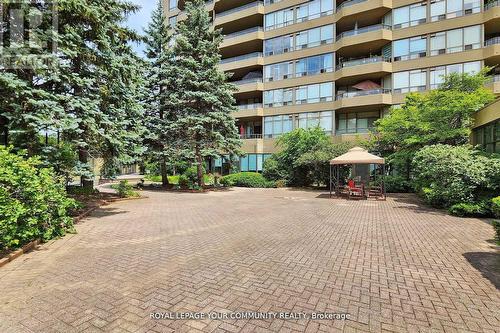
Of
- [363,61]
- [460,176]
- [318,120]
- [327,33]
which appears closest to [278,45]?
[327,33]

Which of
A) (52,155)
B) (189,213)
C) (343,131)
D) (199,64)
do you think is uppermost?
(199,64)

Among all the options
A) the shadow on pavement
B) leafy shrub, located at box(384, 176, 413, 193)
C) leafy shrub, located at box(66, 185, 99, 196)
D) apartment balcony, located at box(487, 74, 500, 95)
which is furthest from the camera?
apartment balcony, located at box(487, 74, 500, 95)

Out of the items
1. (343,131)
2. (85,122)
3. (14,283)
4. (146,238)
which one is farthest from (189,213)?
(343,131)

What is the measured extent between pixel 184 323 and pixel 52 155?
8369mm

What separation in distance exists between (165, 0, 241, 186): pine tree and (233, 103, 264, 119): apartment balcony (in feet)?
31.2

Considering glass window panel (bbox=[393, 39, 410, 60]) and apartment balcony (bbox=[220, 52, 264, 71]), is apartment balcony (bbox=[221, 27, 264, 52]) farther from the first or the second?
glass window panel (bbox=[393, 39, 410, 60])

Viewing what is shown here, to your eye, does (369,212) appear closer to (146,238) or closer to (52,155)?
(146,238)

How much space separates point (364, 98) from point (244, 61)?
15.9 m

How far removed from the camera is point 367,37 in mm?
25156

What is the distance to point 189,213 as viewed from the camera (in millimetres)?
11055

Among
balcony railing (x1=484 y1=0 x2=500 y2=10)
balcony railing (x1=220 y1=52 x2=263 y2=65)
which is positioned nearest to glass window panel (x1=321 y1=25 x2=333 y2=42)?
balcony railing (x1=220 y1=52 x2=263 y2=65)

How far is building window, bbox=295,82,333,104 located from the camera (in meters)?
27.6

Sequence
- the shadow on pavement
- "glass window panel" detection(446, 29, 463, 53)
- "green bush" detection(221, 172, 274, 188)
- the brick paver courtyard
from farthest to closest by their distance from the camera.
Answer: "green bush" detection(221, 172, 274, 188) → "glass window panel" detection(446, 29, 463, 53) → the shadow on pavement → the brick paver courtyard

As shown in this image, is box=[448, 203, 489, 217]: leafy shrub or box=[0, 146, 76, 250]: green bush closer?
box=[0, 146, 76, 250]: green bush
